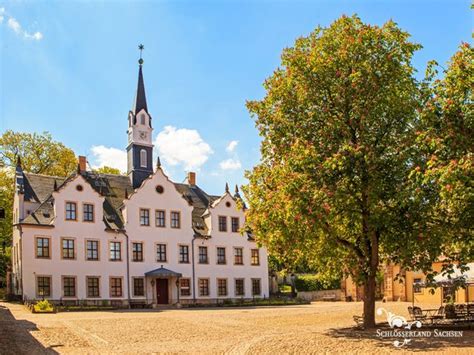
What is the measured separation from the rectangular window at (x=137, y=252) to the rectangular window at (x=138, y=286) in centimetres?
150

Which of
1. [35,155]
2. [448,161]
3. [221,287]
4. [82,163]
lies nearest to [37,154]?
[35,155]

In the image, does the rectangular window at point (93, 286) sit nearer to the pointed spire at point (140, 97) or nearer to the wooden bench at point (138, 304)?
the wooden bench at point (138, 304)

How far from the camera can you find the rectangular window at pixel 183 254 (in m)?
46.1

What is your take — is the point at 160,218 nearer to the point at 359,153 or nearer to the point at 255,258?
the point at 255,258

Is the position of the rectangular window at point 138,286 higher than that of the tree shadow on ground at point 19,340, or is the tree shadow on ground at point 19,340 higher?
the tree shadow on ground at point 19,340

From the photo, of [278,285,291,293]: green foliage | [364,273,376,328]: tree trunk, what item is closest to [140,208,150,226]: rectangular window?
[278,285,291,293]: green foliage

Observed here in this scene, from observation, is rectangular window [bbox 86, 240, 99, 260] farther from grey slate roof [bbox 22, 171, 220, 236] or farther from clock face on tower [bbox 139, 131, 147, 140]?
clock face on tower [bbox 139, 131, 147, 140]

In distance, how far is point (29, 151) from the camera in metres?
56.7

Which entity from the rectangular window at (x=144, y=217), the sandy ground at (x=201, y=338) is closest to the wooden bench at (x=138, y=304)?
the rectangular window at (x=144, y=217)

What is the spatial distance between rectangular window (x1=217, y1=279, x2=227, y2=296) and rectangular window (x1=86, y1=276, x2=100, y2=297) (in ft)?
33.6

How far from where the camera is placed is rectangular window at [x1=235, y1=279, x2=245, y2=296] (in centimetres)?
4841

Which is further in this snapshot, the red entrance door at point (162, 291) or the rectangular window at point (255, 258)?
the rectangular window at point (255, 258)

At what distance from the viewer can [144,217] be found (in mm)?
44875

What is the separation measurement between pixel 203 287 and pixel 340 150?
29803 millimetres
